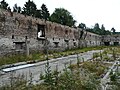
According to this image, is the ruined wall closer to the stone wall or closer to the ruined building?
the ruined building

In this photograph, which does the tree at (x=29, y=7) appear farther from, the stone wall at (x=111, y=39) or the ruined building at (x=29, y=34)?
the ruined building at (x=29, y=34)

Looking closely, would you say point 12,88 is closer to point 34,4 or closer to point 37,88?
point 37,88

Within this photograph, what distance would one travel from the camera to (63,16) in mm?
55594

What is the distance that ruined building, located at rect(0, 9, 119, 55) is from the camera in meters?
15.7

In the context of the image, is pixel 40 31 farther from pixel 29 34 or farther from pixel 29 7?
pixel 29 7

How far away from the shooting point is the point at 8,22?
52.9ft

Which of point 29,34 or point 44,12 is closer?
point 29,34

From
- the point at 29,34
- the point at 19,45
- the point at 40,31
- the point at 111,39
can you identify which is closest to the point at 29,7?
the point at 111,39

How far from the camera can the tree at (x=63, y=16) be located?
53562 millimetres

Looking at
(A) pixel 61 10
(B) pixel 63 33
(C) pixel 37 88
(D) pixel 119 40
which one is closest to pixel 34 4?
(A) pixel 61 10

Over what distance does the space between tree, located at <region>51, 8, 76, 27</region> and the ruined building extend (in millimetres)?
23329

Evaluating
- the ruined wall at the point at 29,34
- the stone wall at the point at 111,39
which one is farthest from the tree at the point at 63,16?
the ruined wall at the point at 29,34

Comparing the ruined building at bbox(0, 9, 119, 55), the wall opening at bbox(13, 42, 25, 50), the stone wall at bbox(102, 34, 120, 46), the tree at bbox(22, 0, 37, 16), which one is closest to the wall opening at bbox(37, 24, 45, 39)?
the ruined building at bbox(0, 9, 119, 55)

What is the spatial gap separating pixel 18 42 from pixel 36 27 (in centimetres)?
387
